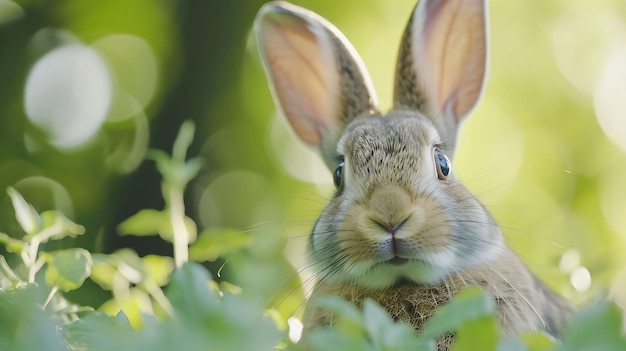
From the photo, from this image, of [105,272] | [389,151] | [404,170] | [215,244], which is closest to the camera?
[215,244]

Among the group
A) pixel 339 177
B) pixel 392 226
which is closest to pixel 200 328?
pixel 392 226

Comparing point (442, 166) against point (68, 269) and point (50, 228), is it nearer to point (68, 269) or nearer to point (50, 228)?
point (50, 228)

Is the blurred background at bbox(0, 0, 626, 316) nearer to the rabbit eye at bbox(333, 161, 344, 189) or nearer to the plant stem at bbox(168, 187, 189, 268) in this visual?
the rabbit eye at bbox(333, 161, 344, 189)

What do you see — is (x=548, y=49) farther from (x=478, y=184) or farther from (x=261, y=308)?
(x=261, y=308)

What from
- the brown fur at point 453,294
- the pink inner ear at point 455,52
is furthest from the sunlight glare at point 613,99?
the brown fur at point 453,294

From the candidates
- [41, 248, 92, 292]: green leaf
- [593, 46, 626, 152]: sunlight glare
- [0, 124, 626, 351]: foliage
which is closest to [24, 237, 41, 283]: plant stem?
[41, 248, 92, 292]: green leaf

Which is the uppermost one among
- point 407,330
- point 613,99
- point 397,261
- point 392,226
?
point 407,330

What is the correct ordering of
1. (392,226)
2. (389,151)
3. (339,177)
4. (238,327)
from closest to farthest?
(238,327) < (392,226) < (389,151) < (339,177)
